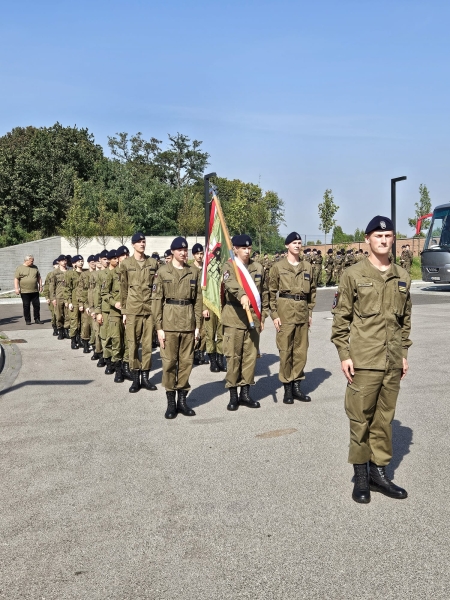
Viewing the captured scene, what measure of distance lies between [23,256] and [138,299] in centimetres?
3169

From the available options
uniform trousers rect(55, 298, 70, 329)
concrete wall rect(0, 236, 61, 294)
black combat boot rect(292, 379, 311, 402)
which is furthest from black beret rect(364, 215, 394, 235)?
concrete wall rect(0, 236, 61, 294)

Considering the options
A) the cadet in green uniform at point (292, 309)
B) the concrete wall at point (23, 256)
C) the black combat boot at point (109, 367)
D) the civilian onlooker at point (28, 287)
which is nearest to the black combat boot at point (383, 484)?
the cadet in green uniform at point (292, 309)

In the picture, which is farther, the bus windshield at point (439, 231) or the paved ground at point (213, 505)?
the bus windshield at point (439, 231)

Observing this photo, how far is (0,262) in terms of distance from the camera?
3722 centimetres

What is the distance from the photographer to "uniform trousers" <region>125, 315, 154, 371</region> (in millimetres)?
8727

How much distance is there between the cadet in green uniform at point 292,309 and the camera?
7898 mm

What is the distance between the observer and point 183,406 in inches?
287

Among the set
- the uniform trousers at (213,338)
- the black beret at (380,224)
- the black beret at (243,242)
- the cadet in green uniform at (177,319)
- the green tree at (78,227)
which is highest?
the green tree at (78,227)

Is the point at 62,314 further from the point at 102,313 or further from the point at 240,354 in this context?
the point at 240,354

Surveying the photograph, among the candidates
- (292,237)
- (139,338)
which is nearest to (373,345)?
(292,237)

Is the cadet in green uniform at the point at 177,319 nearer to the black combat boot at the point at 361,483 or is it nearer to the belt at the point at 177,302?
the belt at the point at 177,302

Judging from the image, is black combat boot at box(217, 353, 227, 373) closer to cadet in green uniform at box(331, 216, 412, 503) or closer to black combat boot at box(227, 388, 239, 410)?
black combat boot at box(227, 388, 239, 410)

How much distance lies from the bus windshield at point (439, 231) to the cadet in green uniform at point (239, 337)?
67.6ft

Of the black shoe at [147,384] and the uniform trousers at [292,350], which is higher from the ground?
the uniform trousers at [292,350]
